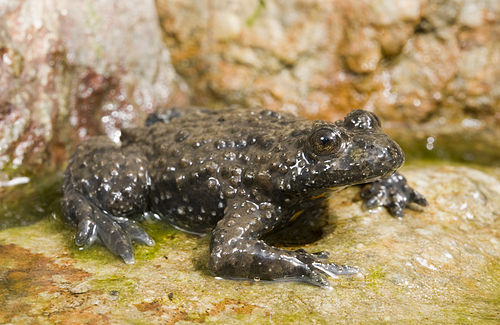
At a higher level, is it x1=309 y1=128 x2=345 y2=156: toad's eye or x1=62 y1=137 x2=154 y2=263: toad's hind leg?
x1=309 y1=128 x2=345 y2=156: toad's eye

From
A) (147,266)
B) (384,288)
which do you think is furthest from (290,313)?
(147,266)

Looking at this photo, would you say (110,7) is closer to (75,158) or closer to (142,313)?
(75,158)

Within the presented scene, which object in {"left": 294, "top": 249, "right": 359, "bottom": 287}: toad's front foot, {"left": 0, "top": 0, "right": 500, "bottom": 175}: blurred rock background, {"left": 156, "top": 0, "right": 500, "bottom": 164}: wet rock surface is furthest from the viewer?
{"left": 156, "top": 0, "right": 500, "bottom": 164}: wet rock surface

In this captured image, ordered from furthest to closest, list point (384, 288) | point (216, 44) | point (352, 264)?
point (216, 44), point (352, 264), point (384, 288)

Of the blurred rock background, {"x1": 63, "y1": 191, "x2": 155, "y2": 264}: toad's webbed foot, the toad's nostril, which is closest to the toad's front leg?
{"x1": 63, "y1": 191, "x2": 155, "y2": 264}: toad's webbed foot

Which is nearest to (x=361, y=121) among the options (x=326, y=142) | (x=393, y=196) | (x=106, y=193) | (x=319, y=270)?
(x=326, y=142)

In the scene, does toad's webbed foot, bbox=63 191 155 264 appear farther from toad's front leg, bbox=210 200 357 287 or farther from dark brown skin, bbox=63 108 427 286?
toad's front leg, bbox=210 200 357 287
